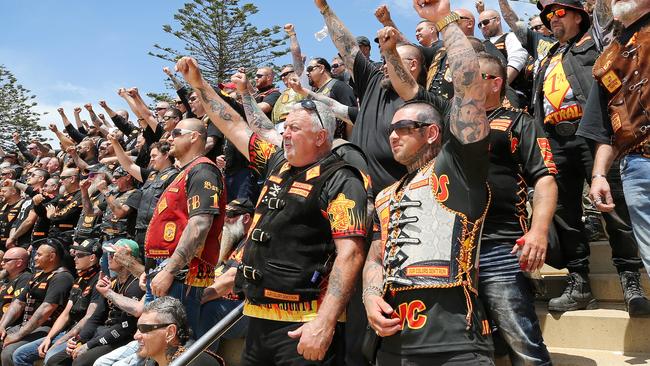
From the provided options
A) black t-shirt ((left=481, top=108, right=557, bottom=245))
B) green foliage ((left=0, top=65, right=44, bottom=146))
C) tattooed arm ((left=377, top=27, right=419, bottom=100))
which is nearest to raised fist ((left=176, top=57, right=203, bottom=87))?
tattooed arm ((left=377, top=27, right=419, bottom=100))

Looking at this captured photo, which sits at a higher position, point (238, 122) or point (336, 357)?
point (238, 122)

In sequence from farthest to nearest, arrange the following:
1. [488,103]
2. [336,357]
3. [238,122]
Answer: [238,122] → [488,103] → [336,357]

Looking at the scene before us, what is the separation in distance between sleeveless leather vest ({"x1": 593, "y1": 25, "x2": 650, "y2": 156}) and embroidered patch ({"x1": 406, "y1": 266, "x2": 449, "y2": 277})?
1318 mm

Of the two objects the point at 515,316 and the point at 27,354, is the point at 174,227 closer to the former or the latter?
Result: the point at 515,316

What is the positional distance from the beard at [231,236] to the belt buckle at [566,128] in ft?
11.0

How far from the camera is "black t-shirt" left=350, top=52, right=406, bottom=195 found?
13.9ft

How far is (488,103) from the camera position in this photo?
3.83 metres

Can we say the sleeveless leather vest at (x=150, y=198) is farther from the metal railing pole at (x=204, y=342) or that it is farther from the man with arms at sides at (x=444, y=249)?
the man with arms at sides at (x=444, y=249)

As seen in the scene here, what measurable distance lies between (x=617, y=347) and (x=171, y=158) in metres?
4.93

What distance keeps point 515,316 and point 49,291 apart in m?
7.55

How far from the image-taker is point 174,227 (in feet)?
16.5

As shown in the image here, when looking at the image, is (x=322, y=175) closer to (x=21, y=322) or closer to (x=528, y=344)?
(x=528, y=344)

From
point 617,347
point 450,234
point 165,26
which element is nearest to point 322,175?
point 450,234

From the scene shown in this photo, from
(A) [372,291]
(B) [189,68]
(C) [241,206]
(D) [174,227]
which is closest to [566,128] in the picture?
(A) [372,291]
